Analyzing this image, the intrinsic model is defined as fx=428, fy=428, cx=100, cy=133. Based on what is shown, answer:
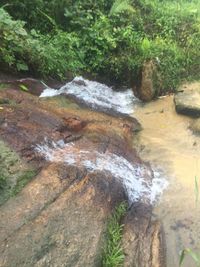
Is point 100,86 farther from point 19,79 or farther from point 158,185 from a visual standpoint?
point 158,185

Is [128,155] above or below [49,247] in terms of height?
below

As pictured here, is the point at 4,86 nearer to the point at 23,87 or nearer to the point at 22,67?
the point at 23,87

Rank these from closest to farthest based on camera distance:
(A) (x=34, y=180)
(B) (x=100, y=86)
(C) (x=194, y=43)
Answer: (A) (x=34, y=180), (B) (x=100, y=86), (C) (x=194, y=43)

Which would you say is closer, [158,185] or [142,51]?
[158,185]

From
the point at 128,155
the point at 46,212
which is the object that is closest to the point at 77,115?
the point at 128,155

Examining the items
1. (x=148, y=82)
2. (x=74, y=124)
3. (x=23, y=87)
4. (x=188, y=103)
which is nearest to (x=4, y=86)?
(x=23, y=87)

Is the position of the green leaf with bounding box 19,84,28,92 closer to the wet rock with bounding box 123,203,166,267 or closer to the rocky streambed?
the rocky streambed

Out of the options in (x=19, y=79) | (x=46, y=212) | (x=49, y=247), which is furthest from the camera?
(x=19, y=79)

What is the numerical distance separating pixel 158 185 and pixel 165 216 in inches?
23.6

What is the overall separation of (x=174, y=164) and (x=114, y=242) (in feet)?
6.66

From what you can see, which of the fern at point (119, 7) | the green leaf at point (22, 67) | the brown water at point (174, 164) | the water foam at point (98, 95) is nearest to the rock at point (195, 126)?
the brown water at point (174, 164)

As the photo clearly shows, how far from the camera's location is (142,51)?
7.90 meters

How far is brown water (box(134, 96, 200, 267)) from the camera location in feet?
14.3

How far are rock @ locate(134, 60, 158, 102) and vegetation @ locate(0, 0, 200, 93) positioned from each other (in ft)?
0.59
